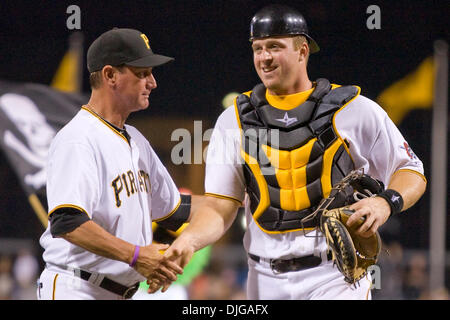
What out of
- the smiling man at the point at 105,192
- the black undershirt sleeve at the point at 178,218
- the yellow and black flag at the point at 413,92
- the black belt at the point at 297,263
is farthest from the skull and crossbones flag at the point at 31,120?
the yellow and black flag at the point at 413,92

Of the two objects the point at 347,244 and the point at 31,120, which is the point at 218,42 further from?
the point at 347,244

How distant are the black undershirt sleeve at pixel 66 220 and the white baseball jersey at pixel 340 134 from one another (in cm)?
71

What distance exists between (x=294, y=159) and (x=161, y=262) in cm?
86

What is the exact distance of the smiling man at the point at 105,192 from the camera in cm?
325

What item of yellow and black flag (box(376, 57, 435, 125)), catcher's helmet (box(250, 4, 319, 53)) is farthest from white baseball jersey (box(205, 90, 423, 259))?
yellow and black flag (box(376, 57, 435, 125))

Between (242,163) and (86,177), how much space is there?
80cm

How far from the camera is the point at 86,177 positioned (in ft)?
10.8

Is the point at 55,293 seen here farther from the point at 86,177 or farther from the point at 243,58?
the point at 243,58

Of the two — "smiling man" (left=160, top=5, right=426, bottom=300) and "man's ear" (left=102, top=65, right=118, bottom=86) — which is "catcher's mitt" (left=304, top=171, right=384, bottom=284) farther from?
"man's ear" (left=102, top=65, right=118, bottom=86)

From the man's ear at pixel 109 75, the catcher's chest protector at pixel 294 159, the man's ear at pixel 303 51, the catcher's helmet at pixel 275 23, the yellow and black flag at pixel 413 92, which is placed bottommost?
the yellow and black flag at pixel 413 92

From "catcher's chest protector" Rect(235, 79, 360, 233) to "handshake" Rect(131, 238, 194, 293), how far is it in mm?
430

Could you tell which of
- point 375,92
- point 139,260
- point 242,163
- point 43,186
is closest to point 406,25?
point 375,92

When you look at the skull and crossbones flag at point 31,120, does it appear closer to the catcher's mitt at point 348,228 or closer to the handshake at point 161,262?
the handshake at point 161,262

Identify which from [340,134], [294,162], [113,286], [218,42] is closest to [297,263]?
[294,162]
